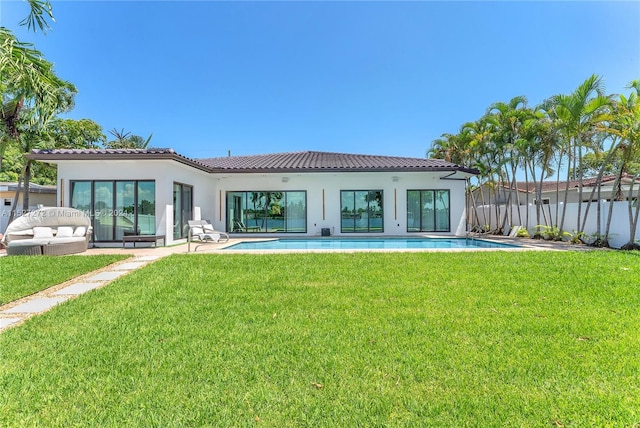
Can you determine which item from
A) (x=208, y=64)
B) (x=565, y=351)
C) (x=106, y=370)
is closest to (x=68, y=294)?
(x=106, y=370)

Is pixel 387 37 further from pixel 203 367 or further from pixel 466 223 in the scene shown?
pixel 203 367

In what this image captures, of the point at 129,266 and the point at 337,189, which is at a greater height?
the point at 337,189

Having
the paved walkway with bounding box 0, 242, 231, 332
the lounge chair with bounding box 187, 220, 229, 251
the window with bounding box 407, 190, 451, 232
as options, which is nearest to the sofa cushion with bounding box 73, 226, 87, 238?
the lounge chair with bounding box 187, 220, 229, 251

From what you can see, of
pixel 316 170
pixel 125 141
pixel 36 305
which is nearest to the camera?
pixel 36 305

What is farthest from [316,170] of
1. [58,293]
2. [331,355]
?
[331,355]

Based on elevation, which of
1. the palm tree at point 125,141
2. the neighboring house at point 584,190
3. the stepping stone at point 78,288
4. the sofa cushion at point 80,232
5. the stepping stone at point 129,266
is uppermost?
the palm tree at point 125,141

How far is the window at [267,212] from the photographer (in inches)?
699

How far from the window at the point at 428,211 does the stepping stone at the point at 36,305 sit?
51.8 feet

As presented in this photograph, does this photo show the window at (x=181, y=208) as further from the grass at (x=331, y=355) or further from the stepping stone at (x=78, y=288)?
the grass at (x=331, y=355)

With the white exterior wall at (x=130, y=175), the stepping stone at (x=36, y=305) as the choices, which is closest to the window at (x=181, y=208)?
the white exterior wall at (x=130, y=175)

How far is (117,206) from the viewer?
12.7 m

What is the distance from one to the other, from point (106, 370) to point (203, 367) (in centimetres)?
96

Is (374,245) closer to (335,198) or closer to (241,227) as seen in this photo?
(335,198)

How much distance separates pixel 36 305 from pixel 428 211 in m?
16.9
